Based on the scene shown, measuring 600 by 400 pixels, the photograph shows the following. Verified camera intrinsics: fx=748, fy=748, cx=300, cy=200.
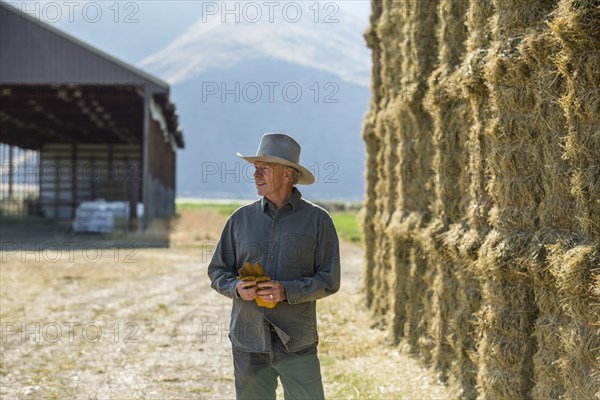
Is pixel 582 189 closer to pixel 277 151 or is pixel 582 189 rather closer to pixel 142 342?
pixel 277 151

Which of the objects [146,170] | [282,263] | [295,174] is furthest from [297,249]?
[146,170]

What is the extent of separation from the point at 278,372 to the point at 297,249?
2.43ft

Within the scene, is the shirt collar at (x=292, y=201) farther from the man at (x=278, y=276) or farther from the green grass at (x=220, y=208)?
the green grass at (x=220, y=208)

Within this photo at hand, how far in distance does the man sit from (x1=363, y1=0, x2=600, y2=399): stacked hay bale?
4.66 ft

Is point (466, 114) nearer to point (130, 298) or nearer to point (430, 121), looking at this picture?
point (430, 121)

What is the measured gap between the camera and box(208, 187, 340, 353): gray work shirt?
14.5 feet

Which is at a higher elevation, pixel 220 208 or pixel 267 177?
pixel 267 177

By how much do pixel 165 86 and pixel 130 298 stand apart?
53.1ft

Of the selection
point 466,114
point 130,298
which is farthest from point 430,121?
point 130,298

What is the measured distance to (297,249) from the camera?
4543 millimetres

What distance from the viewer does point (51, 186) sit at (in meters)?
44.3

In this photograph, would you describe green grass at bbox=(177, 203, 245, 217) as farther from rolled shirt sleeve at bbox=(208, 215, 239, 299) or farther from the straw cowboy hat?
the straw cowboy hat

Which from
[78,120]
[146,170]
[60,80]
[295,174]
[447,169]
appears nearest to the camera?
[295,174]

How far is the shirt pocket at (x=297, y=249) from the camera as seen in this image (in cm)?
454
